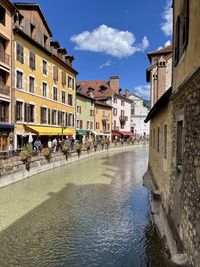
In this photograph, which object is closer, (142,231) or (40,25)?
(142,231)

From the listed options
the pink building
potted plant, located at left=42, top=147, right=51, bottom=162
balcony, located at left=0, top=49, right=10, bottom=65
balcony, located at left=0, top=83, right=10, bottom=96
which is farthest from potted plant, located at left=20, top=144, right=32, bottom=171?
the pink building

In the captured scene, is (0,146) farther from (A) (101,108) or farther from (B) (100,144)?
(A) (101,108)

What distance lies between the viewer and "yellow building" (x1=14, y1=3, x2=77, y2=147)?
26203mm

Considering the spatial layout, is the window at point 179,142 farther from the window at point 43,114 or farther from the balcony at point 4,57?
the window at point 43,114

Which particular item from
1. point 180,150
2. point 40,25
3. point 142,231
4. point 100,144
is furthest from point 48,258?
point 100,144

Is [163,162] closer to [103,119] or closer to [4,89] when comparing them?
[4,89]

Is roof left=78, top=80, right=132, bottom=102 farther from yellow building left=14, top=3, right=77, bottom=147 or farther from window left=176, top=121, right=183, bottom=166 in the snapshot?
window left=176, top=121, right=183, bottom=166

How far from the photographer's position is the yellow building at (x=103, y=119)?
55263 mm

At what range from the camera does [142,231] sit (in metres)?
9.85

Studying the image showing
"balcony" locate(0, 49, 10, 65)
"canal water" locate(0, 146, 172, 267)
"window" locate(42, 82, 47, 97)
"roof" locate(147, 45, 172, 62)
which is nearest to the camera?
"canal water" locate(0, 146, 172, 267)

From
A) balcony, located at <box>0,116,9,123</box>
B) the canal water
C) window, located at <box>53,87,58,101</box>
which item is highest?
window, located at <box>53,87,58,101</box>

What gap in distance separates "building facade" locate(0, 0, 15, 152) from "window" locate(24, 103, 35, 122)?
267 centimetres

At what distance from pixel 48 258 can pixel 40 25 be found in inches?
1102

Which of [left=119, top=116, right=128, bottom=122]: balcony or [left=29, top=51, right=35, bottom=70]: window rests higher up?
[left=29, top=51, right=35, bottom=70]: window
